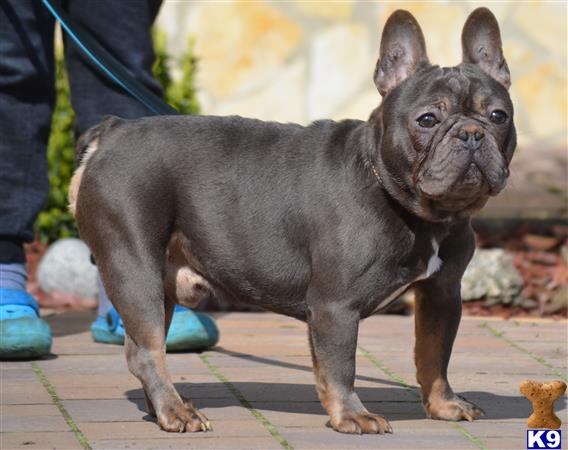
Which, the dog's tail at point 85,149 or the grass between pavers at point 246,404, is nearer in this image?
the grass between pavers at point 246,404

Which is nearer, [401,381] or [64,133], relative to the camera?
[401,381]

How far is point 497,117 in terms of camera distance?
445 centimetres

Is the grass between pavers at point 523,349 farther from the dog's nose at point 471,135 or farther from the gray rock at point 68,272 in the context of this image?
the gray rock at point 68,272

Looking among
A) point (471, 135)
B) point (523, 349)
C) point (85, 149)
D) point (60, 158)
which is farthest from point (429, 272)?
point (60, 158)

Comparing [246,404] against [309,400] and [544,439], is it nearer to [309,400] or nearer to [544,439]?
[309,400]

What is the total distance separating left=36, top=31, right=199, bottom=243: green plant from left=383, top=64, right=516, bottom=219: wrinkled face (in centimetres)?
360

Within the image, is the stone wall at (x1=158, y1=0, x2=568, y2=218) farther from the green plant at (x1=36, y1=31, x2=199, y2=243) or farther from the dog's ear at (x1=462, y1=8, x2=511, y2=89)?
the dog's ear at (x1=462, y1=8, x2=511, y2=89)

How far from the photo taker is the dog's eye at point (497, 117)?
14.6 ft

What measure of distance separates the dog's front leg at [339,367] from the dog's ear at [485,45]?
38.3 inches

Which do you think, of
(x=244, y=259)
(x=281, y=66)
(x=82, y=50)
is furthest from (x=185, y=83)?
(x=244, y=259)

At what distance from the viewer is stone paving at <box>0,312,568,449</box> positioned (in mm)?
4527

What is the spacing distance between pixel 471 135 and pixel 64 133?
4.15m

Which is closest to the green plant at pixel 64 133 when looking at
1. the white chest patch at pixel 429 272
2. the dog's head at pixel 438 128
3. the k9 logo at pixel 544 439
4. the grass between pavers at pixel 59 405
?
the grass between pavers at pixel 59 405

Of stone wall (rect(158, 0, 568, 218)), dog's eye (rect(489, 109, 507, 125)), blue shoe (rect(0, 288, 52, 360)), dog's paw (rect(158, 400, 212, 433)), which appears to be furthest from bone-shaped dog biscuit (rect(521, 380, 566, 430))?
stone wall (rect(158, 0, 568, 218))
